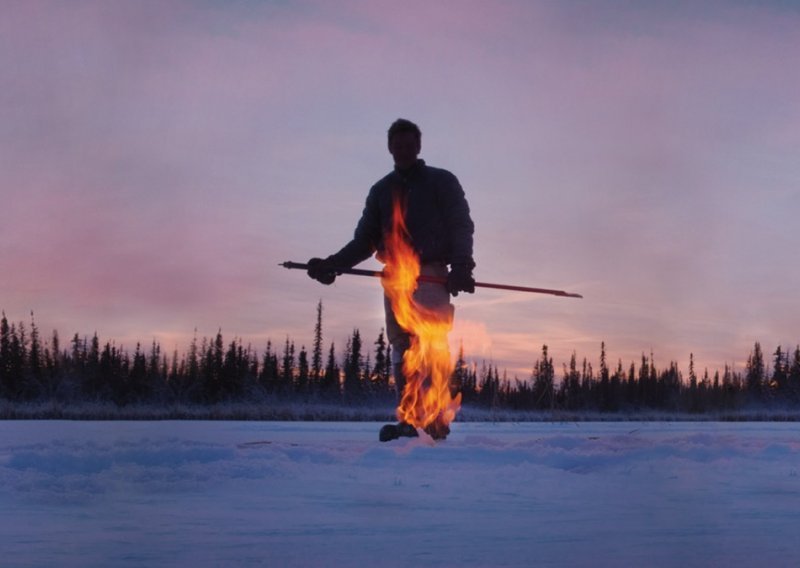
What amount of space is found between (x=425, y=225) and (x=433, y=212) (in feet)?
0.37

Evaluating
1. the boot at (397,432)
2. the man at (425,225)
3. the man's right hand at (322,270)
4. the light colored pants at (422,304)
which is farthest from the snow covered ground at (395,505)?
the man's right hand at (322,270)

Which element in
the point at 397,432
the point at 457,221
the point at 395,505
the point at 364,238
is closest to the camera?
the point at 395,505

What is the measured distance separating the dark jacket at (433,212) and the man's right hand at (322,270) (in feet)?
1.66

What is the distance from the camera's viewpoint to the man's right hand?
671 cm

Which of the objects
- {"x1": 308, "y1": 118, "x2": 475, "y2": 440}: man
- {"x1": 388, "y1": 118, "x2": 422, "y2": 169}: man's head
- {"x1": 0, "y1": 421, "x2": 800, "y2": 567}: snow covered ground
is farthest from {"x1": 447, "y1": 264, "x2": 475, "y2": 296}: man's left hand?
{"x1": 0, "y1": 421, "x2": 800, "y2": 567}: snow covered ground

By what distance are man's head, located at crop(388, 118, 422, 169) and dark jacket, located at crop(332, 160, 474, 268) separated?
0.07 meters

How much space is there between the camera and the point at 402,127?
6.51 metres

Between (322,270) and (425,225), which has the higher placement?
(425,225)

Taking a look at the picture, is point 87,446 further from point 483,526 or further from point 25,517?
point 483,526

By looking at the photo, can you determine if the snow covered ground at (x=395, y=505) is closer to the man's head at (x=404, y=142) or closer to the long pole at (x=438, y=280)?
the long pole at (x=438, y=280)

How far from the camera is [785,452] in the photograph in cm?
560

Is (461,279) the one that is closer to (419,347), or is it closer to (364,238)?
(419,347)

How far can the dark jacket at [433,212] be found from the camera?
6262mm

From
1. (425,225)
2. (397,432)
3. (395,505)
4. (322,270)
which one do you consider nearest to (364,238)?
(322,270)
